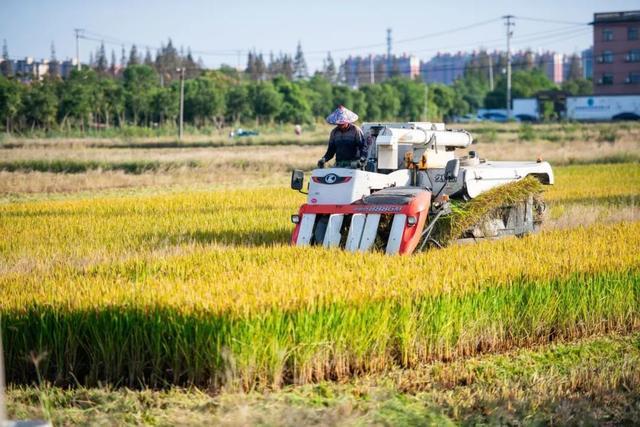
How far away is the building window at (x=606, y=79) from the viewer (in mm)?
90812

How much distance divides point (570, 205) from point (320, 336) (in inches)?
507

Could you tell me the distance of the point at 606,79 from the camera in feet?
299

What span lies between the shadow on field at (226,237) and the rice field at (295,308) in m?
1.21

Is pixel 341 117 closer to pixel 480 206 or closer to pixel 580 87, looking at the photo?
pixel 480 206

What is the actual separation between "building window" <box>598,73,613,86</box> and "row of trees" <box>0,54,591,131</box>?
15358 millimetres

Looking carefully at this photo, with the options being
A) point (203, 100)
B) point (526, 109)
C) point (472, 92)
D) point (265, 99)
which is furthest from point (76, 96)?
point (472, 92)

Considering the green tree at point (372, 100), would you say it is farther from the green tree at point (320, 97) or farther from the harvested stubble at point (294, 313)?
the harvested stubble at point (294, 313)

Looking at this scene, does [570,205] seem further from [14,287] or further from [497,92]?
[497,92]

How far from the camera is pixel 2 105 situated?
55281 mm

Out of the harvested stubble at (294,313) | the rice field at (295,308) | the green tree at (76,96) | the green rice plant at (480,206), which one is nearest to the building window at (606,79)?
the green tree at (76,96)

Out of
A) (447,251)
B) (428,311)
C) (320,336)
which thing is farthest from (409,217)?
(320,336)

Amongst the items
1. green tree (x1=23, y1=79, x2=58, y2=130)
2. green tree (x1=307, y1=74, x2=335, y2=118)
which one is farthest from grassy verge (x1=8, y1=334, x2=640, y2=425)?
green tree (x1=307, y1=74, x2=335, y2=118)

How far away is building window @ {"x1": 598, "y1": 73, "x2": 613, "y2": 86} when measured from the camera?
298 ft

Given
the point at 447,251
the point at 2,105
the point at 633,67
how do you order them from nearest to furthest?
the point at 447,251
the point at 2,105
the point at 633,67
